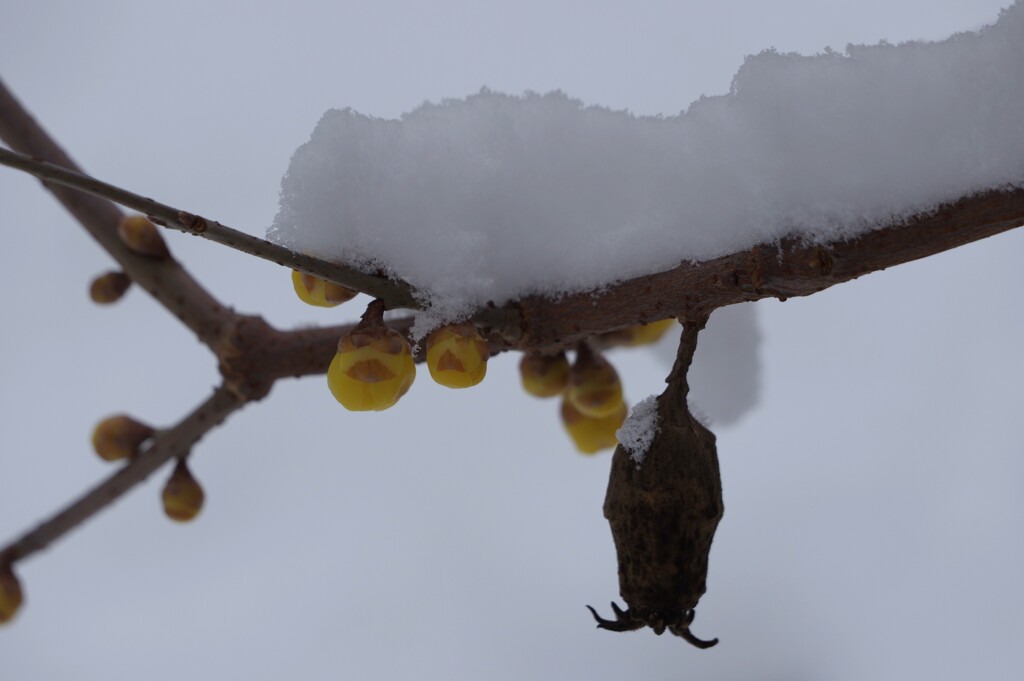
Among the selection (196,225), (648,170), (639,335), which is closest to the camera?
(196,225)

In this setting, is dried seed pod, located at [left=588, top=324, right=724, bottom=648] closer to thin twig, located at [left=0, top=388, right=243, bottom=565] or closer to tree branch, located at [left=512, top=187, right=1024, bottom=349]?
tree branch, located at [left=512, top=187, right=1024, bottom=349]

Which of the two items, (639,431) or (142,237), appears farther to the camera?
(142,237)

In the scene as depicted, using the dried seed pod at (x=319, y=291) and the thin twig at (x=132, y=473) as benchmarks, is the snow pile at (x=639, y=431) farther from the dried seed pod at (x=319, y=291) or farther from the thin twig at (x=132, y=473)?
the thin twig at (x=132, y=473)

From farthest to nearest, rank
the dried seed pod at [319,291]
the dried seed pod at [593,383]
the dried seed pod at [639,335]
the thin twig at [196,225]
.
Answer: the dried seed pod at [639,335], the dried seed pod at [593,383], the dried seed pod at [319,291], the thin twig at [196,225]

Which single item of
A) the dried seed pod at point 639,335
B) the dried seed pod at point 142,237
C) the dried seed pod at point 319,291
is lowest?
the dried seed pod at point 319,291

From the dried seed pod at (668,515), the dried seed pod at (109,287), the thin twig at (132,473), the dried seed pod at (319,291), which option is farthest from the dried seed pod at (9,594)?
the dried seed pod at (668,515)

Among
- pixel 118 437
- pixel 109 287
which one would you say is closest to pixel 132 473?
pixel 118 437

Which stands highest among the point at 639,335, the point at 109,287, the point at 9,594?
the point at 639,335

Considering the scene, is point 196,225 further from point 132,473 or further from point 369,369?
point 132,473
